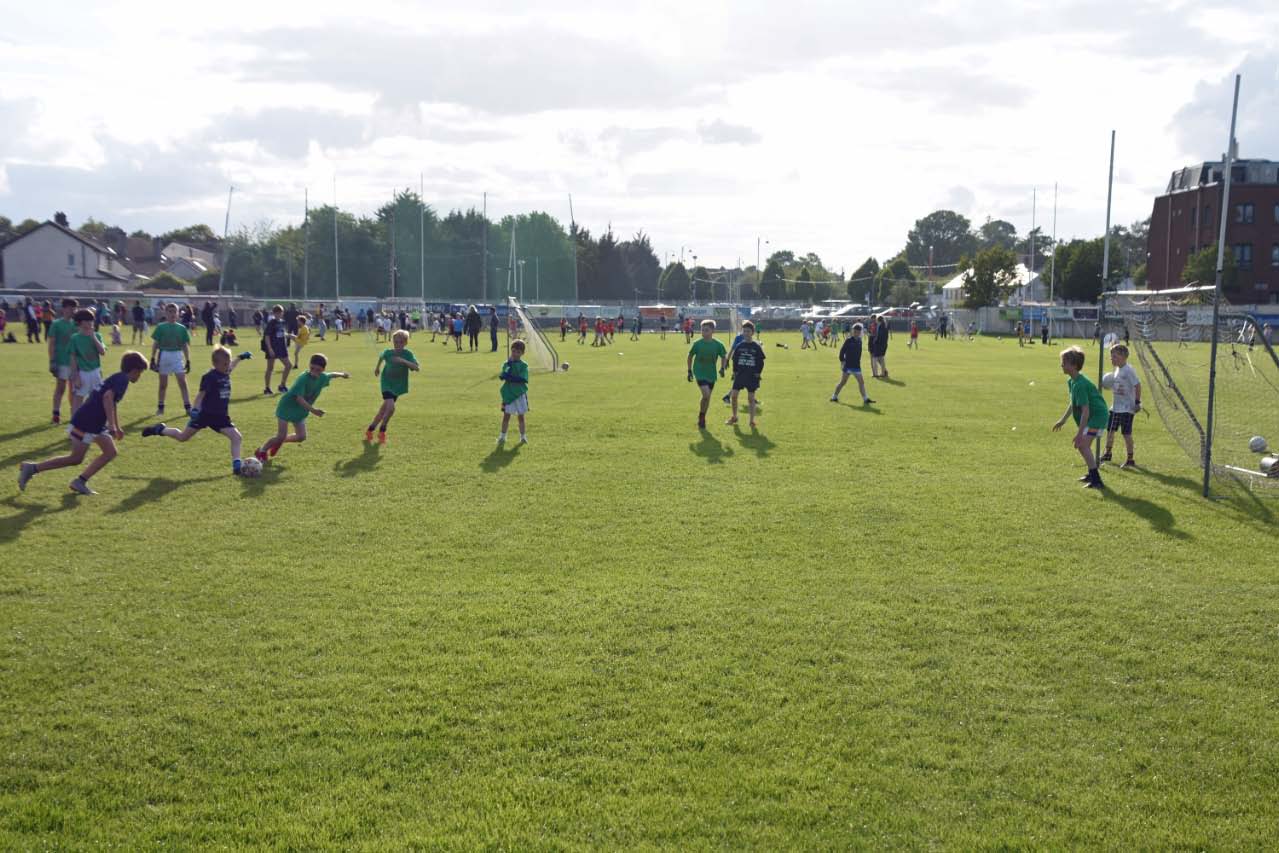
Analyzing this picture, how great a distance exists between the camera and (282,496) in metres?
11.5

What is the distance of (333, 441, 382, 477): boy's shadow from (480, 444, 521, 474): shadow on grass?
1.56 m

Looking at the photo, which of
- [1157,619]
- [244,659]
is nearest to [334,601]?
[244,659]

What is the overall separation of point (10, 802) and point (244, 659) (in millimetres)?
1823

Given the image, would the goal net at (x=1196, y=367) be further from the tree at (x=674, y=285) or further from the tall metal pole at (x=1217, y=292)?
the tree at (x=674, y=285)

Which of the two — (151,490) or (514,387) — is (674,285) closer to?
(514,387)

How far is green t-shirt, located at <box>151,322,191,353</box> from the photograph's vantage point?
57.6 ft

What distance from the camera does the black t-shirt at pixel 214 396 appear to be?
12.6 m

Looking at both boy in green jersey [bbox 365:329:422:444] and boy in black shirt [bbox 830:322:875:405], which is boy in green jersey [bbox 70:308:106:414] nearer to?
boy in green jersey [bbox 365:329:422:444]

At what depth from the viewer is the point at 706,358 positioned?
1702cm

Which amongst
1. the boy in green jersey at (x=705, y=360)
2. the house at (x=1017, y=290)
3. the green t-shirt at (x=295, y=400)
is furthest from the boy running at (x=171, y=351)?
the house at (x=1017, y=290)

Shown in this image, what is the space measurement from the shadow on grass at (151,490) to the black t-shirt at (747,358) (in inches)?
353

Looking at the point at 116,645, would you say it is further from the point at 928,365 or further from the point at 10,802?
the point at 928,365

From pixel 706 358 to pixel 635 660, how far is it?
36.2ft

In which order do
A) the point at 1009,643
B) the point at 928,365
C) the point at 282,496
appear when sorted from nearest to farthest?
the point at 1009,643
the point at 282,496
the point at 928,365
